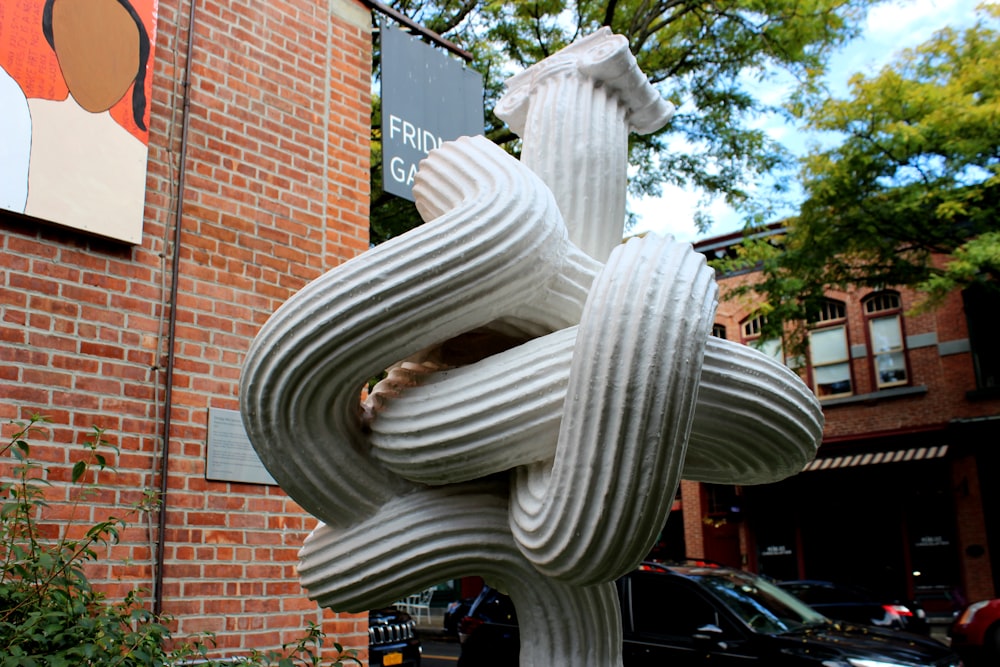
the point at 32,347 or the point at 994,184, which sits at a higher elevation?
the point at 994,184

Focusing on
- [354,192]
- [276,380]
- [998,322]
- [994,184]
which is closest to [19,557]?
[276,380]

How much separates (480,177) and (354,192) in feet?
11.4

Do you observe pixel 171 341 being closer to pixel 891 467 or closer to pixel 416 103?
pixel 416 103

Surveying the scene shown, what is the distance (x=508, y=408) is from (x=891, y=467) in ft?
56.9

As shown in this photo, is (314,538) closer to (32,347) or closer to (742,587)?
(32,347)

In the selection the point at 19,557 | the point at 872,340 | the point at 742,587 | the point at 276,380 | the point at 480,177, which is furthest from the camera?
the point at 872,340

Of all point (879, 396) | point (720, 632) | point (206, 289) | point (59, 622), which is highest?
point (879, 396)

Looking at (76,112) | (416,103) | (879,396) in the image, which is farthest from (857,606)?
(76,112)

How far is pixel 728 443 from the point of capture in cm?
182

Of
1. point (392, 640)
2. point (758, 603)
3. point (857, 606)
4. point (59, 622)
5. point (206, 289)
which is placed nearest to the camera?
point (59, 622)

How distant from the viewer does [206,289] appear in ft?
14.5

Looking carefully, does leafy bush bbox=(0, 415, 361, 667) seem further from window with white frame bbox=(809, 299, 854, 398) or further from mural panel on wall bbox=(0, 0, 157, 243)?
window with white frame bbox=(809, 299, 854, 398)

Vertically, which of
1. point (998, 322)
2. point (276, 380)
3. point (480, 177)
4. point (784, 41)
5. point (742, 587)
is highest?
point (784, 41)

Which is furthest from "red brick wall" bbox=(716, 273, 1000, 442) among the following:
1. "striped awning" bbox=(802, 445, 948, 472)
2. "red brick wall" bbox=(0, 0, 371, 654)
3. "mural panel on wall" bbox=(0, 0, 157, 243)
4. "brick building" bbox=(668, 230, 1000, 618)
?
"mural panel on wall" bbox=(0, 0, 157, 243)
